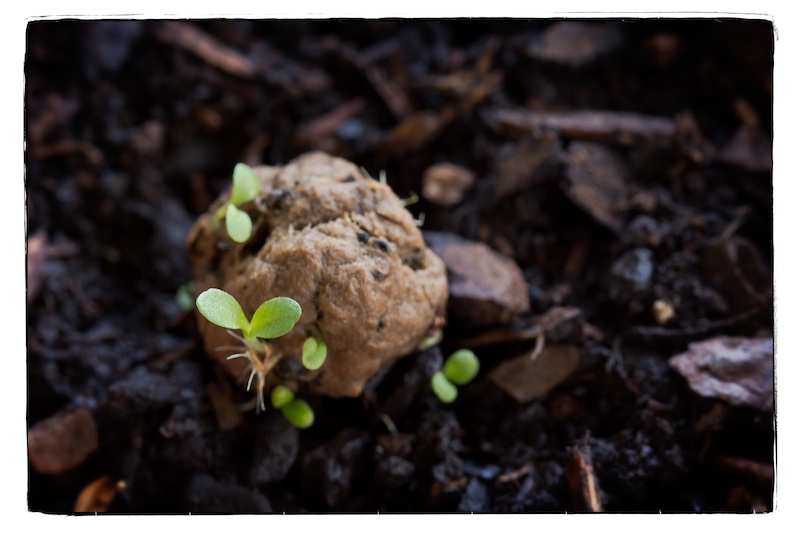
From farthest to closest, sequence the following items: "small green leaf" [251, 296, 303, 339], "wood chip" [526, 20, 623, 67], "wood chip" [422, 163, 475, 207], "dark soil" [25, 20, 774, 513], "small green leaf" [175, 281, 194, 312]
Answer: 1. "wood chip" [526, 20, 623, 67]
2. "wood chip" [422, 163, 475, 207]
3. "small green leaf" [175, 281, 194, 312]
4. "dark soil" [25, 20, 774, 513]
5. "small green leaf" [251, 296, 303, 339]

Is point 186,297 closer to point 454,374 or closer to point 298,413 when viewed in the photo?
point 298,413

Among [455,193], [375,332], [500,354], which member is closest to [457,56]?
[455,193]

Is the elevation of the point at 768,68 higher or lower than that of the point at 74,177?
higher

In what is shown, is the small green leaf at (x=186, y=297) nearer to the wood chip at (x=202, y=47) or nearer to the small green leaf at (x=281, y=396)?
the small green leaf at (x=281, y=396)

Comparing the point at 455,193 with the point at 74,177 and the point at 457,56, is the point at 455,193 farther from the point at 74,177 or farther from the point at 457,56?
the point at 74,177

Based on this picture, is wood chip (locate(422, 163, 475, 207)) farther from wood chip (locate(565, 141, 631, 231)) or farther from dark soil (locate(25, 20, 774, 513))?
wood chip (locate(565, 141, 631, 231))

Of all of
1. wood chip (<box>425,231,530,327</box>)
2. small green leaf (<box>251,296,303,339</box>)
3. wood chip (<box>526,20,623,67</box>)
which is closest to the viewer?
small green leaf (<box>251,296,303,339</box>)

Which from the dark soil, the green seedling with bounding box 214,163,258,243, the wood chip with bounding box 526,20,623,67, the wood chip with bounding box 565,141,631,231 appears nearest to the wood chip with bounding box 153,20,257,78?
the dark soil
